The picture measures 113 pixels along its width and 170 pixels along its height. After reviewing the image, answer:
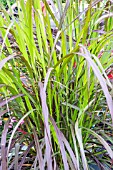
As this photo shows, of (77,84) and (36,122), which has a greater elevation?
(77,84)

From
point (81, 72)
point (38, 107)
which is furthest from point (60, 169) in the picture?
point (81, 72)

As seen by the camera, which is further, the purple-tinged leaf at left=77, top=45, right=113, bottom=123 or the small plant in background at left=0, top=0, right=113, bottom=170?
the small plant in background at left=0, top=0, right=113, bottom=170

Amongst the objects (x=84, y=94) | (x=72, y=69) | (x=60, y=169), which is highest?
(x=72, y=69)

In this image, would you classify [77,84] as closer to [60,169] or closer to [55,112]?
[55,112]

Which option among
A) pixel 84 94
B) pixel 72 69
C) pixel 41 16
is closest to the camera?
pixel 41 16

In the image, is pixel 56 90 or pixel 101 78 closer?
pixel 101 78

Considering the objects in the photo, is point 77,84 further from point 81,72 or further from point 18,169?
point 18,169

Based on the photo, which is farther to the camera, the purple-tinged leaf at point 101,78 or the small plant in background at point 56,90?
the small plant in background at point 56,90

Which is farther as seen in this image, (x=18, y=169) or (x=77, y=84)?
(x=77, y=84)

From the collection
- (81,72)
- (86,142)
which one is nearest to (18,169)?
(86,142)

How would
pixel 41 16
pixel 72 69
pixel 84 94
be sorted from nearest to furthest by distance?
pixel 41 16
pixel 84 94
pixel 72 69
